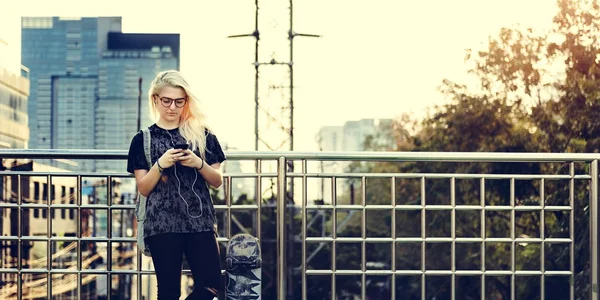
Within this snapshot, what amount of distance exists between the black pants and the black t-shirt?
6 centimetres

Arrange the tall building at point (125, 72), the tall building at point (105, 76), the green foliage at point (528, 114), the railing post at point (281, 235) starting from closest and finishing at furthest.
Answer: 1. the railing post at point (281, 235)
2. the green foliage at point (528, 114)
3. the tall building at point (125, 72)
4. the tall building at point (105, 76)

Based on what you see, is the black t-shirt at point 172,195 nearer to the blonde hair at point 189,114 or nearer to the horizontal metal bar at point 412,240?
the blonde hair at point 189,114

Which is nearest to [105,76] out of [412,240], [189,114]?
[412,240]

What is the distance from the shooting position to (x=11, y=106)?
80.1 metres

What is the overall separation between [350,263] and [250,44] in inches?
976

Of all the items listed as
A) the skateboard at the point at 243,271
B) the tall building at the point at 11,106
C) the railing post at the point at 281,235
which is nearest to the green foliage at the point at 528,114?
the railing post at the point at 281,235

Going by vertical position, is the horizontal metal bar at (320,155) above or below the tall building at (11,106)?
below

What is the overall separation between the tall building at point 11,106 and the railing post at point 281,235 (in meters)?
69.6

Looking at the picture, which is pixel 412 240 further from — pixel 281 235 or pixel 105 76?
pixel 105 76

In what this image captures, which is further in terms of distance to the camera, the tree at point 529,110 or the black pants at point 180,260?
the tree at point 529,110

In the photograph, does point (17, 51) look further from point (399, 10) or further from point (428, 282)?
point (428, 282)

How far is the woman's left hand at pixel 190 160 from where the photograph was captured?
5.17 metres

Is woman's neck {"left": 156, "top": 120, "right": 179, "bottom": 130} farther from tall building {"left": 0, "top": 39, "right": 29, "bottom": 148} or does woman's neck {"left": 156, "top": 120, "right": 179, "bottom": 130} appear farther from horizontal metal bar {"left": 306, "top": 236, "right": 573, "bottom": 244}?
tall building {"left": 0, "top": 39, "right": 29, "bottom": 148}

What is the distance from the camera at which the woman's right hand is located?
203 inches
